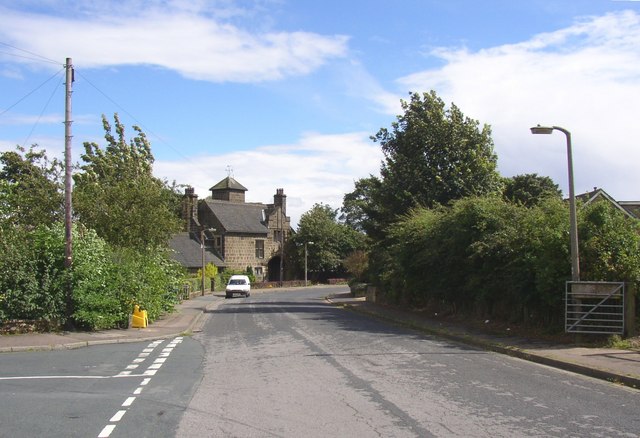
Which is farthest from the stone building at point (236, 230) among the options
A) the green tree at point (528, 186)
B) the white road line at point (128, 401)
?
the white road line at point (128, 401)

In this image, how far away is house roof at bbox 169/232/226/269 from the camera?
7165cm

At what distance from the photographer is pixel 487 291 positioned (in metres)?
21.4

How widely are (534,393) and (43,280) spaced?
15728 millimetres

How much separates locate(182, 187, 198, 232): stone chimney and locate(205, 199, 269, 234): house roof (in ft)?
6.01

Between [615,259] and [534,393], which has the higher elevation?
[615,259]

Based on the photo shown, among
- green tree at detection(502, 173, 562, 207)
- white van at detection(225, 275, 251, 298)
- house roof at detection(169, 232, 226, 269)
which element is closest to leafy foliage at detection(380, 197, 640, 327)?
green tree at detection(502, 173, 562, 207)

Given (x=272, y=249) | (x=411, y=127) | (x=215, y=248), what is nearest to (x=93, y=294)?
(x=411, y=127)

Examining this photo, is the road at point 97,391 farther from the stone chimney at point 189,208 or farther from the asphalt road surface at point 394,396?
the stone chimney at point 189,208

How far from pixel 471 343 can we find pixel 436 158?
1599 centimetres

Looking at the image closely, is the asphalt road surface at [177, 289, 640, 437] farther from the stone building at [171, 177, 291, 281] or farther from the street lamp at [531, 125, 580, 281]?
the stone building at [171, 177, 291, 281]

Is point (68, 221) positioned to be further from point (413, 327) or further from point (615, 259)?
point (615, 259)

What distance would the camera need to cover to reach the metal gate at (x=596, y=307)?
52.7ft

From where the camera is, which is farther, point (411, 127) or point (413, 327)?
point (411, 127)

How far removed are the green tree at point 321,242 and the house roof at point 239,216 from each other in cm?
523
